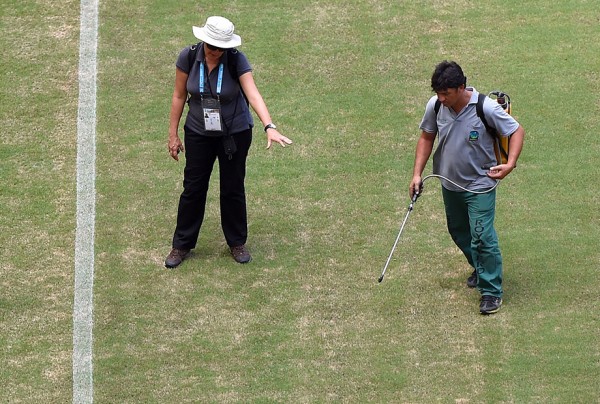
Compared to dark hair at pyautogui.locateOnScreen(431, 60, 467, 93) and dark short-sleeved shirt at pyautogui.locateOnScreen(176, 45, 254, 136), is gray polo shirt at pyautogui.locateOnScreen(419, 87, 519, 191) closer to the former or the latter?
dark hair at pyautogui.locateOnScreen(431, 60, 467, 93)

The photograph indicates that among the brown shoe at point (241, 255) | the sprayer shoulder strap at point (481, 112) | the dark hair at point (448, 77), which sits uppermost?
the dark hair at point (448, 77)

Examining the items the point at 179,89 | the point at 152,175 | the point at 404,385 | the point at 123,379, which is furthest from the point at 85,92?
the point at 404,385

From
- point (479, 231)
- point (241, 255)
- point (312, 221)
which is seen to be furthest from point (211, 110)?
point (479, 231)

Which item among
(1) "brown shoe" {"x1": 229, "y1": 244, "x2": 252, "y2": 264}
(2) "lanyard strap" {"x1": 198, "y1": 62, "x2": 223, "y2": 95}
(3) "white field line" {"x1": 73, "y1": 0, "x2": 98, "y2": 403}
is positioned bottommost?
(3) "white field line" {"x1": 73, "y1": 0, "x2": 98, "y2": 403}

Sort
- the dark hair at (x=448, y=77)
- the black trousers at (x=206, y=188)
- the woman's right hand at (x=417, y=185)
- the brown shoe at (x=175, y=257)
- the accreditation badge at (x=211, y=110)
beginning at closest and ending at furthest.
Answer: the dark hair at (x=448, y=77) → the woman's right hand at (x=417, y=185) → the accreditation badge at (x=211, y=110) → the black trousers at (x=206, y=188) → the brown shoe at (x=175, y=257)

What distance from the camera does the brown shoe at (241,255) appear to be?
984cm

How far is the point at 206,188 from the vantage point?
31.8ft

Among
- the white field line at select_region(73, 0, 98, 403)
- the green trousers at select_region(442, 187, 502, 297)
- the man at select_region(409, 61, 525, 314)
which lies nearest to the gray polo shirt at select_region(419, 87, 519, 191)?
the man at select_region(409, 61, 525, 314)

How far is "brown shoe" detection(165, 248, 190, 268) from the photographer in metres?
9.78

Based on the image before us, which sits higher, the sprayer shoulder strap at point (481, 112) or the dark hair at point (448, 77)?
the dark hair at point (448, 77)

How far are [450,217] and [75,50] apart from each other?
5.20 m

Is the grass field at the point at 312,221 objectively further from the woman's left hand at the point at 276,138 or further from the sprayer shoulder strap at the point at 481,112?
the sprayer shoulder strap at the point at 481,112

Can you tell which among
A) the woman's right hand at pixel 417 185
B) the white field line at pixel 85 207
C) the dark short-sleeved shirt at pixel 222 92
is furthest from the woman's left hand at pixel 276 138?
the white field line at pixel 85 207

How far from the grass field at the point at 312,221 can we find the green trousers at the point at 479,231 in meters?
0.28
